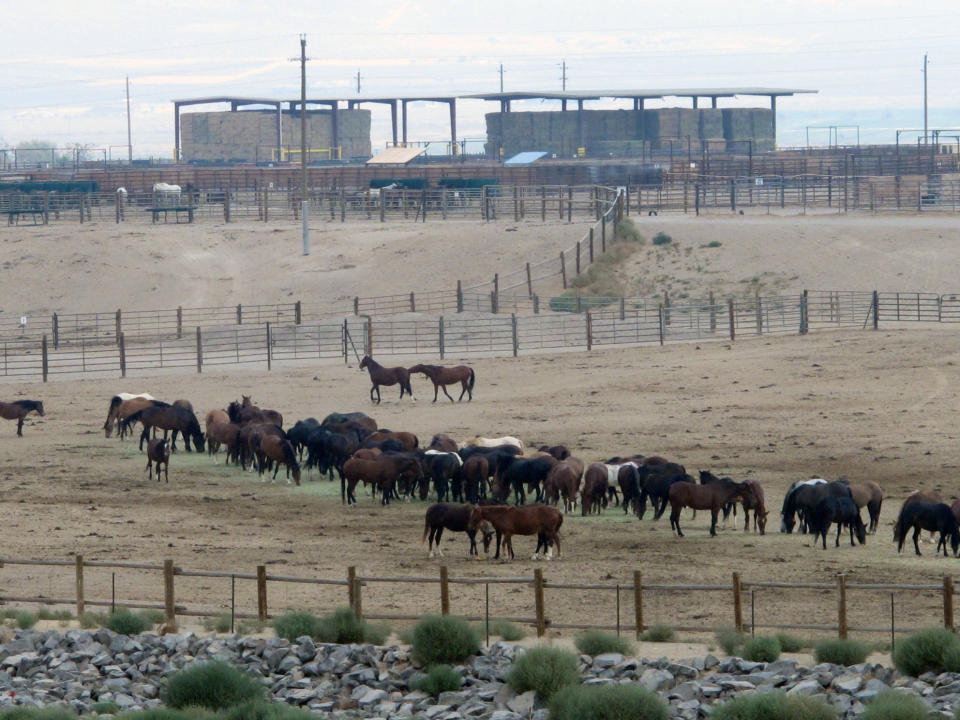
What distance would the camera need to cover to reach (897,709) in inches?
470

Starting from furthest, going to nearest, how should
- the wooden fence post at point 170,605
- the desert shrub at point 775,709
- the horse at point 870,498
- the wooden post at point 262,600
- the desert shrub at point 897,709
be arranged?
the horse at point 870,498 → the wooden fence post at point 170,605 → the wooden post at point 262,600 → the desert shrub at point 775,709 → the desert shrub at point 897,709

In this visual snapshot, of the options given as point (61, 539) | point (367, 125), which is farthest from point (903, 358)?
point (367, 125)

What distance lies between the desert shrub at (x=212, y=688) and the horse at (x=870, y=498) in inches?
345

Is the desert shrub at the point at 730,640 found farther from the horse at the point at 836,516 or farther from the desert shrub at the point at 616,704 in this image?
the horse at the point at 836,516

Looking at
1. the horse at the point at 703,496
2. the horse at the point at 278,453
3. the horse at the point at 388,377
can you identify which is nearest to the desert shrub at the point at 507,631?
the horse at the point at 703,496

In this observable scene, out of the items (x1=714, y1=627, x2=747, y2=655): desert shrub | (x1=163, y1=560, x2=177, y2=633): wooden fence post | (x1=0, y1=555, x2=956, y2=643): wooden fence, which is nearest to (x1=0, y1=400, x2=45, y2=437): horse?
(x1=0, y1=555, x2=956, y2=643): wooden fence

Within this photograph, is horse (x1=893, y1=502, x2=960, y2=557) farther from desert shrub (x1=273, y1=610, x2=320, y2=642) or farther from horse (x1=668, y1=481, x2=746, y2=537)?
desert shrub (x1=273, y1=610, x2=320, y2=642)

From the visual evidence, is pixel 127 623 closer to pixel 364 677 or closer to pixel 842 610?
pixel 364 677

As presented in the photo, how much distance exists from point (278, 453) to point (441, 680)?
10.1m

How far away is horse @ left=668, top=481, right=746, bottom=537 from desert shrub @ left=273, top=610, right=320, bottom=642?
6.05 metres

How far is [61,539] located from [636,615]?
8585 mm

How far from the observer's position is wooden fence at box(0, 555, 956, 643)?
14.0 metres

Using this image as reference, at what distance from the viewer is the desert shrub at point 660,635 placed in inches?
560

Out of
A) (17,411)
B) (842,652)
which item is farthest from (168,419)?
(842,652)
